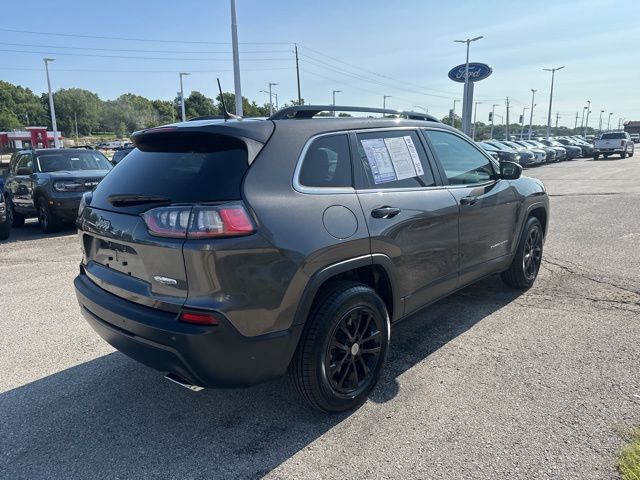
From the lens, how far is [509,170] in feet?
14.5

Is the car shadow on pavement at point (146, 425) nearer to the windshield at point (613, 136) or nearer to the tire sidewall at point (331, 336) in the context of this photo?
the tire sidewall at point (331, 336)

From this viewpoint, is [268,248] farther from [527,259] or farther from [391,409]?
[527,259]

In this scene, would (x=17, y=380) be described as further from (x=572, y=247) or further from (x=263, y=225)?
(x=572, y=247)

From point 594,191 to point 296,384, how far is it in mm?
14344

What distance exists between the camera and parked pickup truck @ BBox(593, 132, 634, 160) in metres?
33.5

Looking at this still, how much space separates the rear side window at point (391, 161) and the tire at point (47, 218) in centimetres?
786

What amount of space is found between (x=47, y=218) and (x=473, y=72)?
39.1 meters

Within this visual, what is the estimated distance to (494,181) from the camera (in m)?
4.36

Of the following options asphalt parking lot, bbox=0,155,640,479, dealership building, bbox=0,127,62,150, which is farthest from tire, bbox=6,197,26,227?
dealership building, bbox=0,127,62,150

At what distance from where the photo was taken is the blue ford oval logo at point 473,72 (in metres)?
39.7

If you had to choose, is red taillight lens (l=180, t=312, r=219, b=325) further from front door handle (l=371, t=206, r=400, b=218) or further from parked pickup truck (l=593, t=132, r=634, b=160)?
parked pickup truck (l=593, t=132, r=634, b=160)

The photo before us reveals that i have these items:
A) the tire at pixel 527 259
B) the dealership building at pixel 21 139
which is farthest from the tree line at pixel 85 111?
the tire at pixel 527 259

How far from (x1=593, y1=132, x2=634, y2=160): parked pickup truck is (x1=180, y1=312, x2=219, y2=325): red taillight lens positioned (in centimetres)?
3852

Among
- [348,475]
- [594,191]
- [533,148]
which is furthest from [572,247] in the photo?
[533,148]
